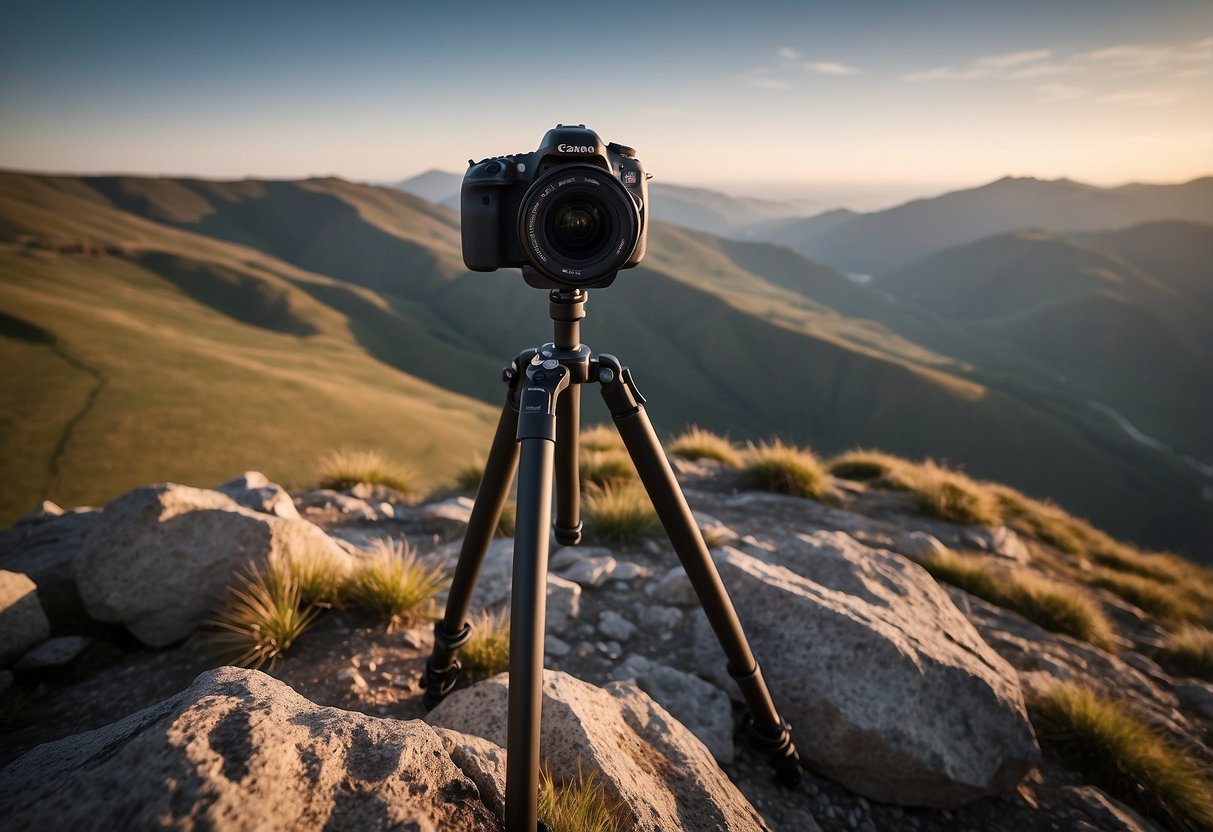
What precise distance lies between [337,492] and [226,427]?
30521 millimetres


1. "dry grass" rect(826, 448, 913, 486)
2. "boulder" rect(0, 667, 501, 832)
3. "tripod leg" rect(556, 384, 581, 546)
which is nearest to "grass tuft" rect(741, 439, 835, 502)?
"dry grass" rect(826, 448, 913, 486)

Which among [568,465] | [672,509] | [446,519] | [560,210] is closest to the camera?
[560,210]

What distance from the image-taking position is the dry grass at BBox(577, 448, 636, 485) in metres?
6.95

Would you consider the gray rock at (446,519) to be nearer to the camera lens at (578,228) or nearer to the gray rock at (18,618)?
the gray rock at (18,618)

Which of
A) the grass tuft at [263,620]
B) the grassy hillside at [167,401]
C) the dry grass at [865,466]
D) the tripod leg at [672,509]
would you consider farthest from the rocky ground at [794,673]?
the grassy hillside at [167,401]

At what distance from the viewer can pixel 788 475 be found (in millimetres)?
7652

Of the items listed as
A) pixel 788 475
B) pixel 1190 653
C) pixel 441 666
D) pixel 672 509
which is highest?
pixel 672 509

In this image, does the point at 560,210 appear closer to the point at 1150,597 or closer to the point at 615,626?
the point at 615,626

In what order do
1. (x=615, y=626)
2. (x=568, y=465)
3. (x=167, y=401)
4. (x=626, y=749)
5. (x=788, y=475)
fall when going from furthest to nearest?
(x=167, y=401)
(x=788, y=475)
(x=615, y=626)
(x=568, y=465)
(x=626, y=749)

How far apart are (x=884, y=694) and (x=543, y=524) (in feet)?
8.58

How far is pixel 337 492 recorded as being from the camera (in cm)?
690

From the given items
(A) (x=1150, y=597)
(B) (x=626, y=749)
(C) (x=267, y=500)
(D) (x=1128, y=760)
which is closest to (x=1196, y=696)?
(D) (x=1128, y=760)

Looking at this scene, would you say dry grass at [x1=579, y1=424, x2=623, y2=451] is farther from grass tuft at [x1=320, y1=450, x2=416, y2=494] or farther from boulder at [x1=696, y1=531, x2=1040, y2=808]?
boulder at [x1=696, y1=531, x2=1040, y2=808]

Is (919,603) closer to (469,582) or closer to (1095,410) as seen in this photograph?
(469,582)
